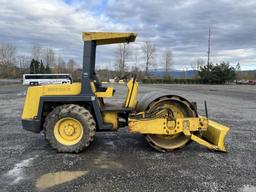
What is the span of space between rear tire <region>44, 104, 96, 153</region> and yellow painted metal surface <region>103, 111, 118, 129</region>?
41 cm

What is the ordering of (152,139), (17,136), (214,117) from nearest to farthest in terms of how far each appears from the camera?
(152,139) → (17,136) → (214,117)

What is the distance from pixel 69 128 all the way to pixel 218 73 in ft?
228

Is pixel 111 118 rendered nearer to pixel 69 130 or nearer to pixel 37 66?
pixel 69 130

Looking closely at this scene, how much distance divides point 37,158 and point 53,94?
1.42m

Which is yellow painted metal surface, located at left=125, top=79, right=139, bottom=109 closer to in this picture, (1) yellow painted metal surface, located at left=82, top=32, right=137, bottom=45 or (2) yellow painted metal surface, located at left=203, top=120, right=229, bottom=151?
(1) yellow painted metal surface, located at left=82, top=32, right=137, bottom=45

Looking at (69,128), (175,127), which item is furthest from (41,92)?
(175,127)

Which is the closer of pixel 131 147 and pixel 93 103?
pixel 93 103

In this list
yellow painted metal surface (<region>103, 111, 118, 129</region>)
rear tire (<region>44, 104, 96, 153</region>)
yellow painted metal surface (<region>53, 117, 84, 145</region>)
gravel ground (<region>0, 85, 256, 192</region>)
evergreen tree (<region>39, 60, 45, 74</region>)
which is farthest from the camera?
evergreen tree (<region>39, 60, 45, 74</region>)

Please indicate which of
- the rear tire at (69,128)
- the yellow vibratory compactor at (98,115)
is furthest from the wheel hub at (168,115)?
the rear tire at (69,128)

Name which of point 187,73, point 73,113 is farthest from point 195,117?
point 187,73

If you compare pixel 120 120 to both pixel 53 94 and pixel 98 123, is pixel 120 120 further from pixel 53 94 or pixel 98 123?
pixel 53 94

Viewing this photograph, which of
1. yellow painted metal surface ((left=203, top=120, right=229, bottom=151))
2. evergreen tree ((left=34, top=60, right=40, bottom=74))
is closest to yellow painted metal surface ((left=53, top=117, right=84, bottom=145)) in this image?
yellow painted metal surface ((left=203, top=120, right=229, bottom=151))

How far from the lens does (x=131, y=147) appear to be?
23.1 feet

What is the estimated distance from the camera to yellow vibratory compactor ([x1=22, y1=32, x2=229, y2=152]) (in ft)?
20.8
